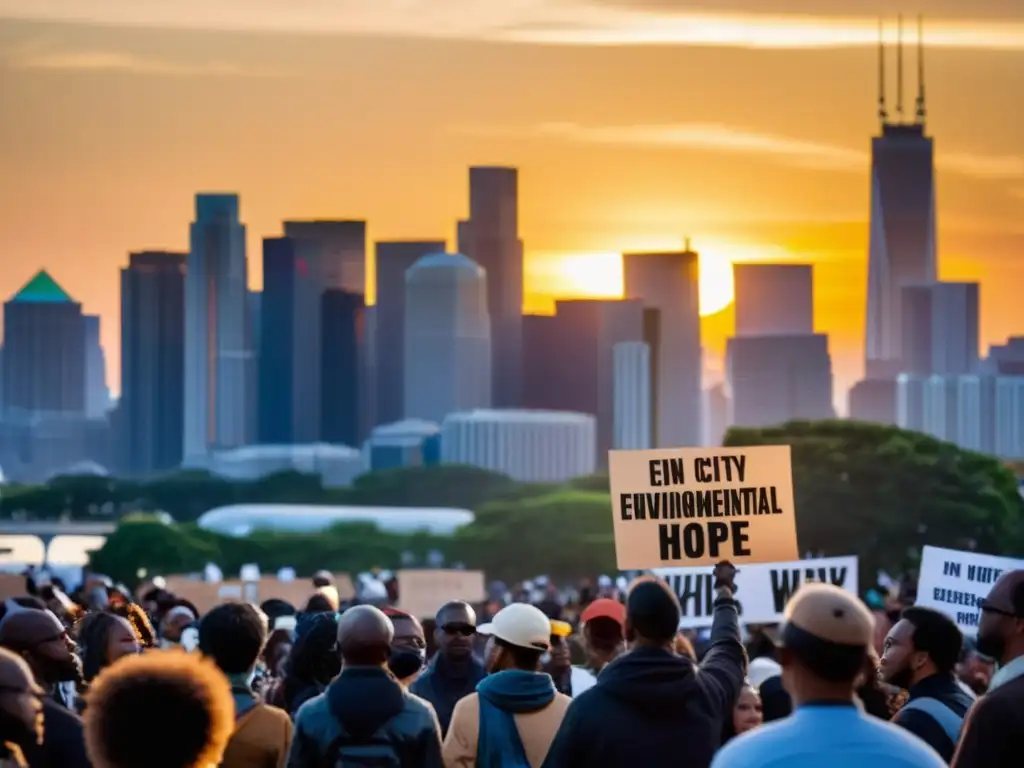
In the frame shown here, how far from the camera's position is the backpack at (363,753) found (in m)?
9.33

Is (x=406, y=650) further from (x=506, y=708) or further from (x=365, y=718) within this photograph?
(x=365, y=718)

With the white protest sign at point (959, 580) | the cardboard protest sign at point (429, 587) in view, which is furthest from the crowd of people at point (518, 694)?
the cardboard protest sign at point (429, 587)

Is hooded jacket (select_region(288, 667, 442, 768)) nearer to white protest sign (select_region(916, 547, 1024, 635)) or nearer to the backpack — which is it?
the backpack

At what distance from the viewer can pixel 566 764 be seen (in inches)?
354

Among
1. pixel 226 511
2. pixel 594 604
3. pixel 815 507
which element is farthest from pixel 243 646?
pixel 226 511

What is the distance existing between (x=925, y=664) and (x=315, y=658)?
266 cm

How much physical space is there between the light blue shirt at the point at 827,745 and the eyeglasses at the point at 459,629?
5.26 meters

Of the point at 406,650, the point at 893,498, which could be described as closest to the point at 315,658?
the point at 406,650

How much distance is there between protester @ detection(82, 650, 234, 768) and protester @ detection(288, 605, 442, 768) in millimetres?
2434

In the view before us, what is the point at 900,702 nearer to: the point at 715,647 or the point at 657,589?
the point at 715,647

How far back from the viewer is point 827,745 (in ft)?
23.2

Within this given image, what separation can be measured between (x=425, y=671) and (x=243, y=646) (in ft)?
9.31

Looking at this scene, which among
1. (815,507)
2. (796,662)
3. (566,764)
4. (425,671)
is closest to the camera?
(796,662)

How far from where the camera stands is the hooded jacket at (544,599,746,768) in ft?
29.3
